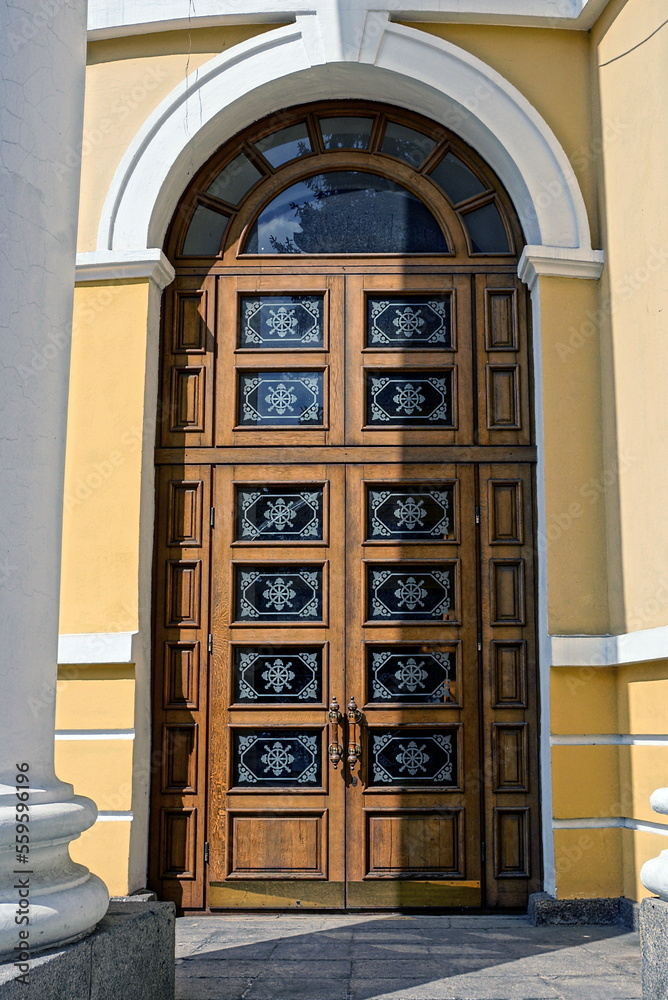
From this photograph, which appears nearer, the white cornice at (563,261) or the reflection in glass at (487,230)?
the white cornice at (563,261)

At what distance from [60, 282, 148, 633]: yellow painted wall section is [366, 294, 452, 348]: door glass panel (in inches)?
63.3

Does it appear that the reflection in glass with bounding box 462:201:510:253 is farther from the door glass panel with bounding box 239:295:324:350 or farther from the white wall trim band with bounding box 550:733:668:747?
the white wall trim band with bounding box 550:733:668:747

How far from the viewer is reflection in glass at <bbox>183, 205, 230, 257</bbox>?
720cm

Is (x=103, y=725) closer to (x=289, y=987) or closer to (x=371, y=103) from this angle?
(x=289, y=987)

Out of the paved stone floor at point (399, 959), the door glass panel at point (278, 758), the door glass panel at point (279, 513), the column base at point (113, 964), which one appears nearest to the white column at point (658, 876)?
the paved stone floor at point (399, 959)

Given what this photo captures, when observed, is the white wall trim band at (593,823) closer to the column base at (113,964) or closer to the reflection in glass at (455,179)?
the column base at (113,964)

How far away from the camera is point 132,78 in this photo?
7.09m

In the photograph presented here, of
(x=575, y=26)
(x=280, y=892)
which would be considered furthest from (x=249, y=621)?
(x=575, y=26)

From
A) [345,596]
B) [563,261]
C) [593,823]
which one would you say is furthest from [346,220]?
[593,823]

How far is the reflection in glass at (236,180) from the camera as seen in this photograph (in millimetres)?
7281

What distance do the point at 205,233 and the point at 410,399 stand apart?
1.92 meters

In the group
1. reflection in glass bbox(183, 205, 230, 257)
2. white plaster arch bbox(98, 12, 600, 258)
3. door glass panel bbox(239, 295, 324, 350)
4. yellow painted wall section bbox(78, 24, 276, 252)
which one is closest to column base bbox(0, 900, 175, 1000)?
door glass panel bbox(239, 295, 324, 350)

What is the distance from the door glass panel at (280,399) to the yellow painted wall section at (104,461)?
751 millimetres

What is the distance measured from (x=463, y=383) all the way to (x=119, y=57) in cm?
338
